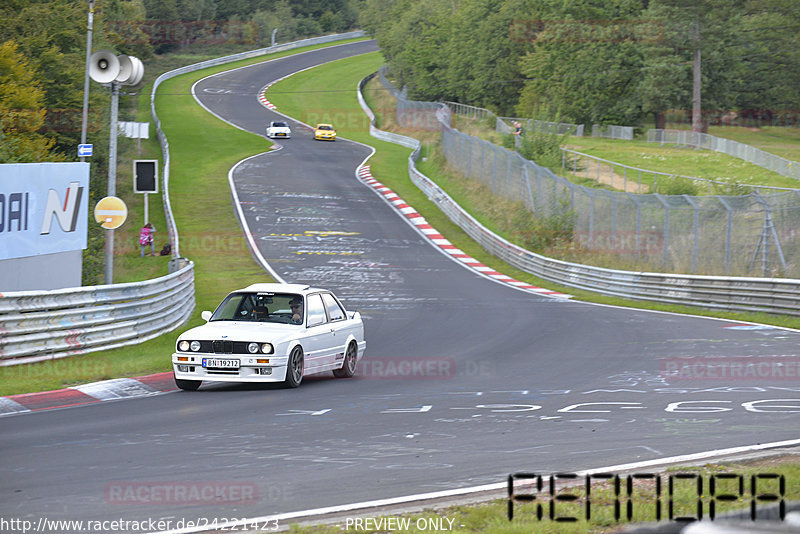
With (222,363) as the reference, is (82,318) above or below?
above

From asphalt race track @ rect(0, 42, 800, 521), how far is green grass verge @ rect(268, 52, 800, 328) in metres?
2.62

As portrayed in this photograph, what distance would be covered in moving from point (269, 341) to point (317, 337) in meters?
1.25

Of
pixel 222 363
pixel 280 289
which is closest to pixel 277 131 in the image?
pixel 280 289

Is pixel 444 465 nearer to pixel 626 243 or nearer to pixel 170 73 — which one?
pixel 626 243

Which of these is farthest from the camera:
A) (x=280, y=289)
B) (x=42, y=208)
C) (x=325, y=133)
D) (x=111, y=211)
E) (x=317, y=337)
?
(x=325, y=133)

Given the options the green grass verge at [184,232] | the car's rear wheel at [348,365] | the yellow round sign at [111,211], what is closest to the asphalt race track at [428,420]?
the car's rear wheel at [348,365]

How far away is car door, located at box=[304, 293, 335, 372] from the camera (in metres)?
14.0

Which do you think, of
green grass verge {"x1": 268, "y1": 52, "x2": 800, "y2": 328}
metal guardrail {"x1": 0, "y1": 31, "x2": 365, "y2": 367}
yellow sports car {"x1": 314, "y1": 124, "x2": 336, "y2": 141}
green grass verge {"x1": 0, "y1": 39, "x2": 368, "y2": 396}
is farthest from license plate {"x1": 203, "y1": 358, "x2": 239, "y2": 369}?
yellow sports car {"x1": 314, "y1": 124, "x2": 336, "y2": 141}

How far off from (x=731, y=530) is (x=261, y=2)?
158685mm

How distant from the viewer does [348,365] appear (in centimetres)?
1505

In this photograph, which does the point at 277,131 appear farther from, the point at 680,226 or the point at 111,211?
the point at 111,211

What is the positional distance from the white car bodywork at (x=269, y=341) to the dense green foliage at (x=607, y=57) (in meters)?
58.9

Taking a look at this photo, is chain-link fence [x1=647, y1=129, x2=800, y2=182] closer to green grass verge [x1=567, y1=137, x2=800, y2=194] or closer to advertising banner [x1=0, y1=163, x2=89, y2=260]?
green grass verge [x1=567, y1=137, x2=800, y2=194]

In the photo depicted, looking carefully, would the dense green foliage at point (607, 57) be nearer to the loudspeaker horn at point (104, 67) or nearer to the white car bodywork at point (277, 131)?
the white car bodywork at point (277, 131)
